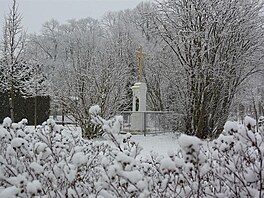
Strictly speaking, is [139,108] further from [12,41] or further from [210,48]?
[12,41]

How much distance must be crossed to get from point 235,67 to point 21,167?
38.8 feet

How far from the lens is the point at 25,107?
20094 mm

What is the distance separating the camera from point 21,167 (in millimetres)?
2496

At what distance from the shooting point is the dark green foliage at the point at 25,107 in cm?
1969

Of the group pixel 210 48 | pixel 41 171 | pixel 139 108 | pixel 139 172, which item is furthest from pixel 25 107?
pixel 139 172

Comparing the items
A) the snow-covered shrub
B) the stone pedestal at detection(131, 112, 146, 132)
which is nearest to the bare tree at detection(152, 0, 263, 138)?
the stone pedestal at detection(131, 112, 146, 132)

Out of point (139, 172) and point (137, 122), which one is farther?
point (137, 122)

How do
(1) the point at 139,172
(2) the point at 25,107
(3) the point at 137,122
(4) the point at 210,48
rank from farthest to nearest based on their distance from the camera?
(2) the point at 25,107
(3) the point at 137,122
(4) the point at 210,48
(1) the point at 139,172

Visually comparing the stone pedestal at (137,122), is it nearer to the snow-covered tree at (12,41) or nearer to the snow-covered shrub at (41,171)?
the snow-covered tree at (12,41)

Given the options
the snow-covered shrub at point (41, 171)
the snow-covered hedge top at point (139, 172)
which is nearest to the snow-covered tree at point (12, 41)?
the snow-covered shrub at point (41, 171)

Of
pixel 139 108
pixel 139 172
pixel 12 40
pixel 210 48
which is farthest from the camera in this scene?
pixel 139 108

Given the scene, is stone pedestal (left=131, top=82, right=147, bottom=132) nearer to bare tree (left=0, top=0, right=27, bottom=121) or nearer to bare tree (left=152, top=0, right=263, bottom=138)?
bare tree (left=152, top=0, right=263, bottom=138)

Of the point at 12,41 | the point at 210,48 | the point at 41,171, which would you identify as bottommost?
the point at 41,171

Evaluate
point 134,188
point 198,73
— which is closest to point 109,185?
point 134,188
